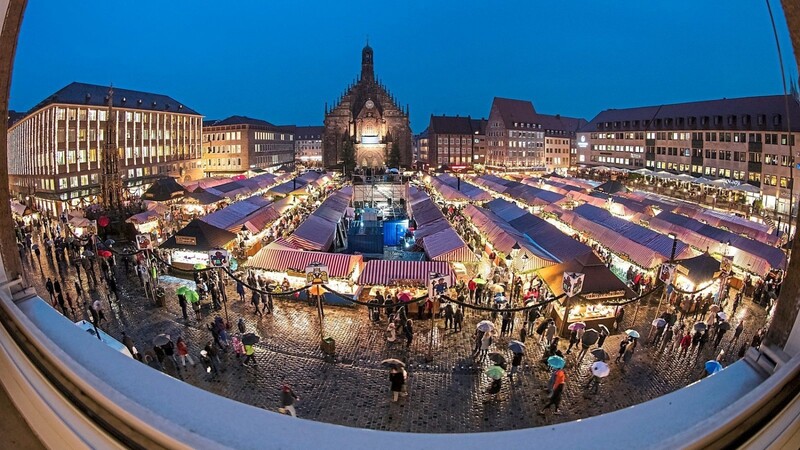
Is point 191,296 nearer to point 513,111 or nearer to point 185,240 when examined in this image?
point 185,240

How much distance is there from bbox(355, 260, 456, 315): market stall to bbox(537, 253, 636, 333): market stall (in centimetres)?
351

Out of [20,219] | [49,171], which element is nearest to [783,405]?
[20,219]

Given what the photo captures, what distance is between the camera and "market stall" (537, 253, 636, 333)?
12.7 meters

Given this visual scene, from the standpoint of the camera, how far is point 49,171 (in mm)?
40156

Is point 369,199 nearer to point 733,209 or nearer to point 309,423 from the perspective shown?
point 733,209

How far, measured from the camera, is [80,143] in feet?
140

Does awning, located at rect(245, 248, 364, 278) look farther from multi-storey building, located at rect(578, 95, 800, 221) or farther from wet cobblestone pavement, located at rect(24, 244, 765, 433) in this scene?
multi-storey building, located at rect(578, 95, 800, 221)

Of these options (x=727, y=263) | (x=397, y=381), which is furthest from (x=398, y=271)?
(x=727, y=263)

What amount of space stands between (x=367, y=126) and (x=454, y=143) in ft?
55.2

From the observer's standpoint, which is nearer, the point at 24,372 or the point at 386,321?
the point at 24,372

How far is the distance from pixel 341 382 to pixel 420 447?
8.73 meters

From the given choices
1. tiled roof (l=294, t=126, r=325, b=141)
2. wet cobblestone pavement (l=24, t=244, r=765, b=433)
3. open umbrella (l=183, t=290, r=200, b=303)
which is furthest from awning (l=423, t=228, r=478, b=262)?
tiled roof (l=294, t=126, r=325, b=141)

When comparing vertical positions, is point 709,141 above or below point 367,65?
below

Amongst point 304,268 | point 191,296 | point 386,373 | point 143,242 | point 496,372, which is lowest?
point 386,373
